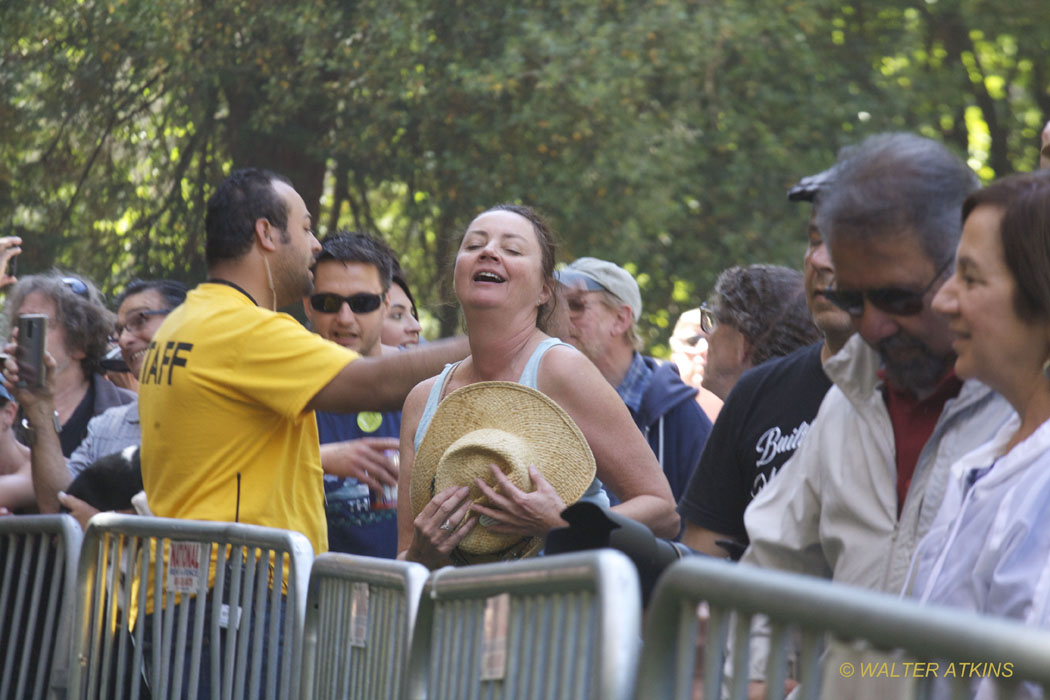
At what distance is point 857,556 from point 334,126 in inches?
497

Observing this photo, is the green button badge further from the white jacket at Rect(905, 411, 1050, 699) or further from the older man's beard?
the white jacket at Rect(905, 411, 1050, 699)

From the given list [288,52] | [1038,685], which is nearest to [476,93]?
[288,52]

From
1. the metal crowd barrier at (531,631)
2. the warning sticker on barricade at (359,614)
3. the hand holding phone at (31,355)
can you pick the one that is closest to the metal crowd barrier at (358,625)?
the warning sticker on barricade at (359,614)

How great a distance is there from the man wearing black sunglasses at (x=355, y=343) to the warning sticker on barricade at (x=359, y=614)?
1265 millimetres

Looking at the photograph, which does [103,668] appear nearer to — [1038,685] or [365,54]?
[1038,685]

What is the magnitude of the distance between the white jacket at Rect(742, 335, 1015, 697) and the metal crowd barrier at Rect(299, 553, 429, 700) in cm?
71

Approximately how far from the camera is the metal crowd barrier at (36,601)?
3.94 meters

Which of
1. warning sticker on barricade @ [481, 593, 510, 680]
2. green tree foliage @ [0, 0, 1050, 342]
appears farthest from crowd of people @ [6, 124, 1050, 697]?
green tree foliage @ [0, 0, 1050, 342]

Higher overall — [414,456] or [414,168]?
[414,168]

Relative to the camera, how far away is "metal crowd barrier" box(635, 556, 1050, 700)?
1.14 m

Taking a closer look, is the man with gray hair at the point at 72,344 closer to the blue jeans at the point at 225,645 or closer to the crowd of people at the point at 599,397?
the crowd of people at the point at 599,397

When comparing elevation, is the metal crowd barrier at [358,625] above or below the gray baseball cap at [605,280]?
below

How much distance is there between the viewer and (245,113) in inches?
556

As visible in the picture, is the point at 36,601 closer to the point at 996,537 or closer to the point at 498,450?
the point at 498,450
